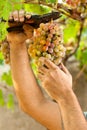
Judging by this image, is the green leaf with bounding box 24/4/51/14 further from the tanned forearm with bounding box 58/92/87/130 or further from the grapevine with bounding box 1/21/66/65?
the tanned forearm with bounding box 58/92/87/130

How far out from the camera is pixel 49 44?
1.72 metres

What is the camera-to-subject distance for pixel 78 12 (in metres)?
2.04

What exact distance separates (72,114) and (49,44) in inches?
11.1

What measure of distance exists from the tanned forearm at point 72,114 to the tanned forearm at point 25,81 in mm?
452

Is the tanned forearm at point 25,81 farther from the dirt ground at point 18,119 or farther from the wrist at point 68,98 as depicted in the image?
the dirt ground at point 18,119

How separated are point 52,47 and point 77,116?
0.28 metres

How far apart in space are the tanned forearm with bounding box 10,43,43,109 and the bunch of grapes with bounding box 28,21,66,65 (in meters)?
0.40

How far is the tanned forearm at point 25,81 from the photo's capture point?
2.17 metres

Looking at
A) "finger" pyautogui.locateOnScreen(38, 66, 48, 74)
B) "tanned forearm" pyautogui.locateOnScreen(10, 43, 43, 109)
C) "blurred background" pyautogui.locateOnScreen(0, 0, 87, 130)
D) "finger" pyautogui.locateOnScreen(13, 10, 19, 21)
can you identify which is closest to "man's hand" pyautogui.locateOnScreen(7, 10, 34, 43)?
"finger" pyautogui.locateOnScreen(13, 10, 19, 21)

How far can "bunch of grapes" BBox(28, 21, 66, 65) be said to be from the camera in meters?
1.72

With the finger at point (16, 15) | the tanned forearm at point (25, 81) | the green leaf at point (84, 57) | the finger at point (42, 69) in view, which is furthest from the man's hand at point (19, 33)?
the green leaf at point (84, 57)

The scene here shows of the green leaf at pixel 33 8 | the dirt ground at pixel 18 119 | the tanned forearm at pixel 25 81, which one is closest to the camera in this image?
the green leaf at pixel 33 8

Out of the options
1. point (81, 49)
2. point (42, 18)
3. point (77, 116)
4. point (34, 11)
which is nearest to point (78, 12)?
point (34, 11)

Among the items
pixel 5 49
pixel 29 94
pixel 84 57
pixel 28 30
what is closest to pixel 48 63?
pixel 28 30
